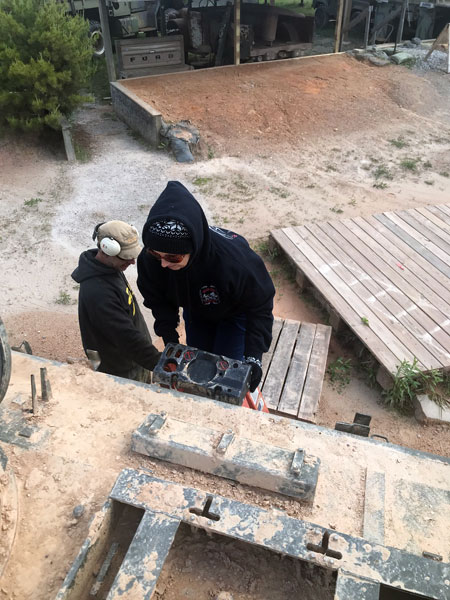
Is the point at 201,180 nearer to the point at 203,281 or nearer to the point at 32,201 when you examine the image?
the point at 32,201

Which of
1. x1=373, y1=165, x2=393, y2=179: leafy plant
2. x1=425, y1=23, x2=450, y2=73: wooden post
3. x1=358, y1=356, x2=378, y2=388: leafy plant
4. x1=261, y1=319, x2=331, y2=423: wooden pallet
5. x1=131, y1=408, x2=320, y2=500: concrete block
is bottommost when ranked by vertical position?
x1=373, y1=165, x2=393, y2=179: leafy plant

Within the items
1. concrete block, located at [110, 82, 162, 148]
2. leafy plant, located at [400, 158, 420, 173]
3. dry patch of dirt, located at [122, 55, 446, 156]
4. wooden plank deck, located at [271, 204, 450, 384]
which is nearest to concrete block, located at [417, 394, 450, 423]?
wooden plank deck, located at [271, 204, 450, 384]

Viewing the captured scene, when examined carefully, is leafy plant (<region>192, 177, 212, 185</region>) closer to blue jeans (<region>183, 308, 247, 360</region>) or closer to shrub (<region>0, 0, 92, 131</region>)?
shrub (<region>0, 0, 92, 131</region>)

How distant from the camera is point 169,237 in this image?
2.27 metres

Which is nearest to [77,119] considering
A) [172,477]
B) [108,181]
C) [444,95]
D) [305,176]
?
[108,181]

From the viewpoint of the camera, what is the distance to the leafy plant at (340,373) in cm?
468

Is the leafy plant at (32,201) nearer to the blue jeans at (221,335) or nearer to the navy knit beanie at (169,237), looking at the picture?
the blue jeans at (221,335)

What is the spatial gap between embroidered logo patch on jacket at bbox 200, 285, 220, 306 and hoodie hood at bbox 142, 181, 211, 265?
0.34 meters

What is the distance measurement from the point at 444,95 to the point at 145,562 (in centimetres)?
1249

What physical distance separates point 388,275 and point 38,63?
21.8 ft

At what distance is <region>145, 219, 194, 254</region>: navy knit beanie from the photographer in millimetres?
2250

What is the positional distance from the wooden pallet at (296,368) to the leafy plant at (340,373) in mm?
268

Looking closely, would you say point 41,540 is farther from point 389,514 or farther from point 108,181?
point 108,181

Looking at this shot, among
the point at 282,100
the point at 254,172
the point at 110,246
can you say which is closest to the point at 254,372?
the point at 110,246
